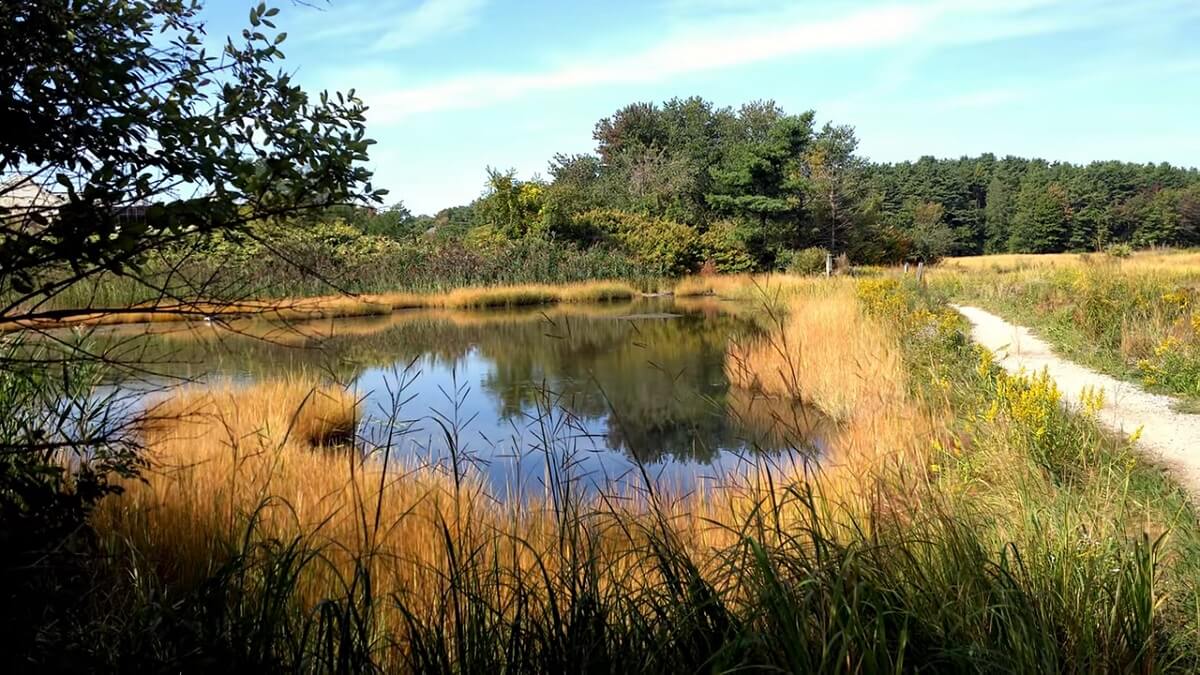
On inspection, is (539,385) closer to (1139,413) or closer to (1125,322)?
(1139,413)

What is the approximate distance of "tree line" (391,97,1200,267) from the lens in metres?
29.8

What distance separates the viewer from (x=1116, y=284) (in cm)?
1034

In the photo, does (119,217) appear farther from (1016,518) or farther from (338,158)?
(1016,518)

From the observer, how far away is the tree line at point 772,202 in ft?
97.7

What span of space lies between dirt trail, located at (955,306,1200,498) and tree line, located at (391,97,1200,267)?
31.4ft

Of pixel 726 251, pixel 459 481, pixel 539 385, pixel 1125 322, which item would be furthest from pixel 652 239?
pixel 459 481

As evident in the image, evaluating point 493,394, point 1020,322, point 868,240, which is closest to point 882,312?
point 1020,322

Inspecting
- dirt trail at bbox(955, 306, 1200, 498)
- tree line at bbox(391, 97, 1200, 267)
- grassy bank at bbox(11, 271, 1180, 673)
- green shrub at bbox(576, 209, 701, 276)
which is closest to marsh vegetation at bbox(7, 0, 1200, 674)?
grassy bank at bbox(11, 271, 1180, 673)

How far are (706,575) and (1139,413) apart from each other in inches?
176

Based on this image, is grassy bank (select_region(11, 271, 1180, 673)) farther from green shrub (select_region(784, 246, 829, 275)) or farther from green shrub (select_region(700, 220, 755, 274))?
green shrub (select_region(700, 220, 755, 274))

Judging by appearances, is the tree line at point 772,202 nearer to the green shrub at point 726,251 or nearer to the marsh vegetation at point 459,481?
the green shrub at point 726,251

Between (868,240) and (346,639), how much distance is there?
39273 millimetres

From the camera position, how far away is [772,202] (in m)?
30.2

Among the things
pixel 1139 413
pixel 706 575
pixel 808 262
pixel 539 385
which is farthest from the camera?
pixel 808 262
